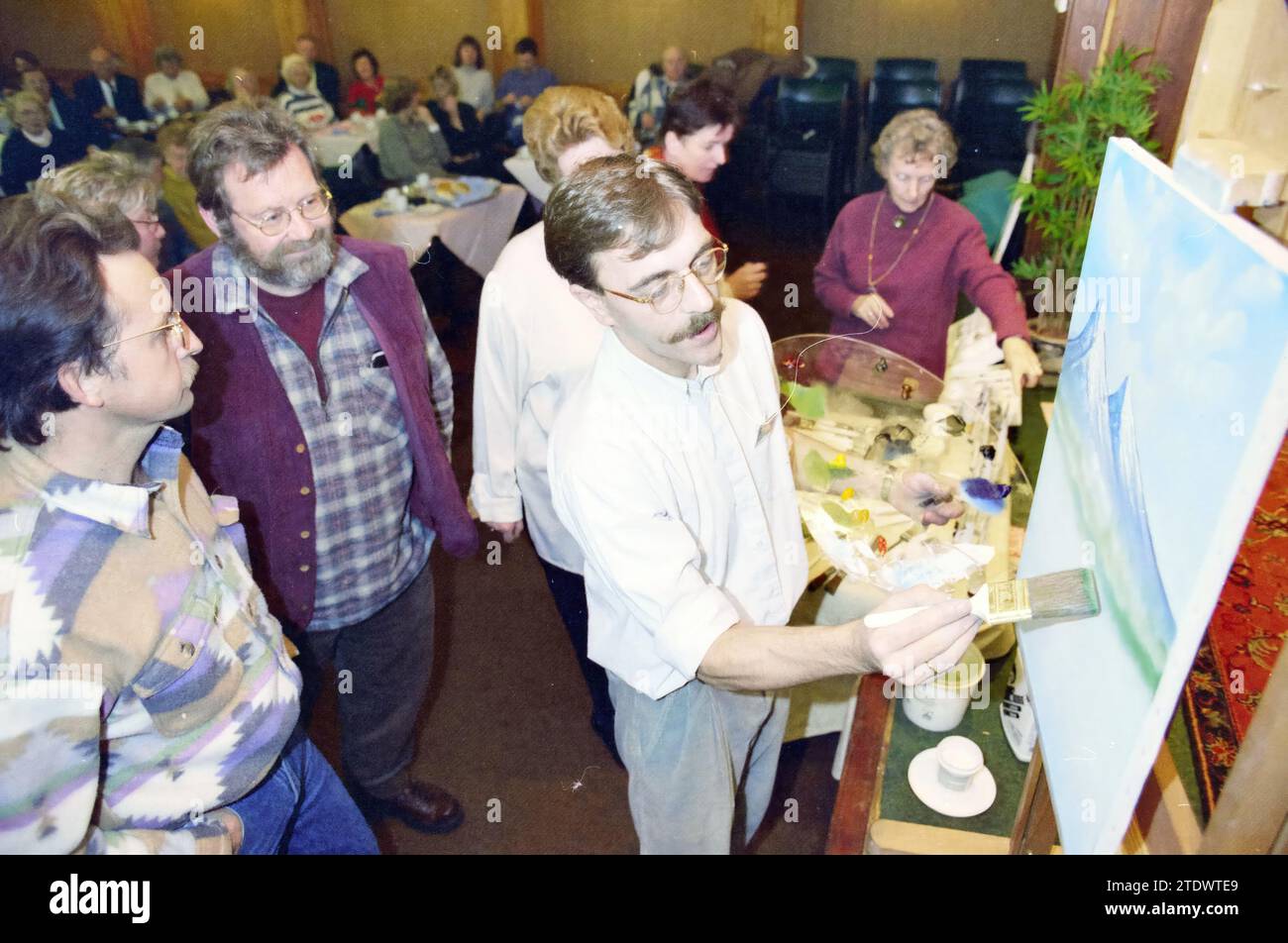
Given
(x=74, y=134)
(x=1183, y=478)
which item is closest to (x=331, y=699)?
(x=1183, y=478)

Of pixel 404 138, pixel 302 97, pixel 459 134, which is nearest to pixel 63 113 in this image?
pixel 302 97

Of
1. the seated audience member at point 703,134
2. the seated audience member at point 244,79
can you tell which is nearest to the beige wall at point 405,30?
the seated audience member at point 244,79

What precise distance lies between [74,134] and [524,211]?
2.78 metres

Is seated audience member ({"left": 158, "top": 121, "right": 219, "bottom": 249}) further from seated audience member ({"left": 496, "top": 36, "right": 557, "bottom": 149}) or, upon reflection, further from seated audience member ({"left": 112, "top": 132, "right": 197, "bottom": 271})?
seated audience member ({"left": 496, "top": 36, "right": 557, "bottom": 149})

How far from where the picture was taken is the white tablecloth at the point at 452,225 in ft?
16.6

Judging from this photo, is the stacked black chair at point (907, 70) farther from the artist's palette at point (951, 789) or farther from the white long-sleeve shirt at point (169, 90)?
the artist's palette at point (951, 789)

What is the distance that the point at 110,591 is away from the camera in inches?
44.0

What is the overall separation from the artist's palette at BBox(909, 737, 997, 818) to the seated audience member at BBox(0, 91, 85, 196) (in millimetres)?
4415

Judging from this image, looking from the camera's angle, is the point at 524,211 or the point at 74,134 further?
the point at 524,211

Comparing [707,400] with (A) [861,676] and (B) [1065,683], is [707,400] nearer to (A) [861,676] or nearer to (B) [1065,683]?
(B) [1065,683]

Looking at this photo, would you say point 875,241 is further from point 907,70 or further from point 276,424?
point 907,70

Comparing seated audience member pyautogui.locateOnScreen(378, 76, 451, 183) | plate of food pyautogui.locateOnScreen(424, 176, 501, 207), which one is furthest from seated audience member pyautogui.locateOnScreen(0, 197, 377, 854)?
seated audience member pyautogui.locateOnScreen(378, 76, 451, 183)

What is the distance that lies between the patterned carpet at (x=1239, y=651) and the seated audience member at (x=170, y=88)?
7692 millimetres
